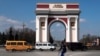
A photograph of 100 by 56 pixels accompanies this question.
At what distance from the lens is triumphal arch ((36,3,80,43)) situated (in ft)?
253

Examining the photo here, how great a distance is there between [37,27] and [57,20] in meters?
5.34

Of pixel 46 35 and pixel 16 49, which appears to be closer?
pixel 16 49

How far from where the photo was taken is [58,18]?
7812cm

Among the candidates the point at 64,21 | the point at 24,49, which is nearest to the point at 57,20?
the point at 64,21

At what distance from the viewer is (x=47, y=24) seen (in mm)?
78062

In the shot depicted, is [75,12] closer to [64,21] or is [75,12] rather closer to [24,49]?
[64,21]

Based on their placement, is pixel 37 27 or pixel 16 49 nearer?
pixel 16 49

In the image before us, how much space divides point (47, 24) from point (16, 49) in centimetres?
2180

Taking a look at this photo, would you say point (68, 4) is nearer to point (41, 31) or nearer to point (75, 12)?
point (75, 12)

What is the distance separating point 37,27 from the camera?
7794 cm

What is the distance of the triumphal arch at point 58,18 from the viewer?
7712 centimetres

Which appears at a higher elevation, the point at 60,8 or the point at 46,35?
the point at 60,8

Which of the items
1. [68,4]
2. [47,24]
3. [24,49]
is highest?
[68,4]

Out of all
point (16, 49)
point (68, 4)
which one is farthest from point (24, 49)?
point (68, 4)
